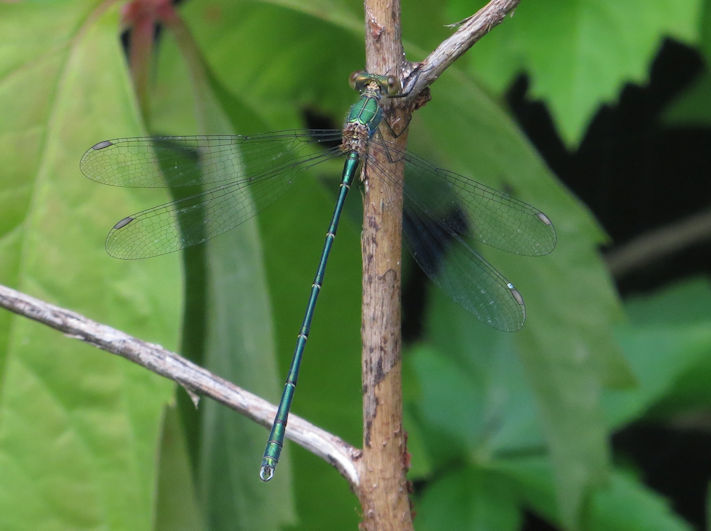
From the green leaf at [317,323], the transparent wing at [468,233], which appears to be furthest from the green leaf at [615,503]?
the transparent wing at [468,233]

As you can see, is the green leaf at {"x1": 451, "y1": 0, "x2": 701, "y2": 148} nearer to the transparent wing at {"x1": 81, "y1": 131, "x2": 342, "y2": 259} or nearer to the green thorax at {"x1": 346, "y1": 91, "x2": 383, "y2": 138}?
the green thorax at {"x1": 346, "y1": 91, "x2": 383, "y2": 138}

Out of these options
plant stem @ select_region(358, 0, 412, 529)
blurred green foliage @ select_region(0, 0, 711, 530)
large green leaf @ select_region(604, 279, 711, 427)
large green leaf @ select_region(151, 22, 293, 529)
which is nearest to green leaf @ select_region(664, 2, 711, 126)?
blurred green foliage @ select_region(0, 0, 711, 530)

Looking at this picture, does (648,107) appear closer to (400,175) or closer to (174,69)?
(174,69)

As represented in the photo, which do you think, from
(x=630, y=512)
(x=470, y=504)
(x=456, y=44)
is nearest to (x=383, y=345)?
(x=456, y=44)

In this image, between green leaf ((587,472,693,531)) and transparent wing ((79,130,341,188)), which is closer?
transparent wing ((79,130,341,188))

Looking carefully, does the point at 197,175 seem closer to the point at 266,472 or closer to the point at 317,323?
the point at 317,323

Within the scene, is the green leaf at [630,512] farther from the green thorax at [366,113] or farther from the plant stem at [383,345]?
the plant stem at [383,345]

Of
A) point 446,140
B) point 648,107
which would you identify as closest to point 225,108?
point 446,140
